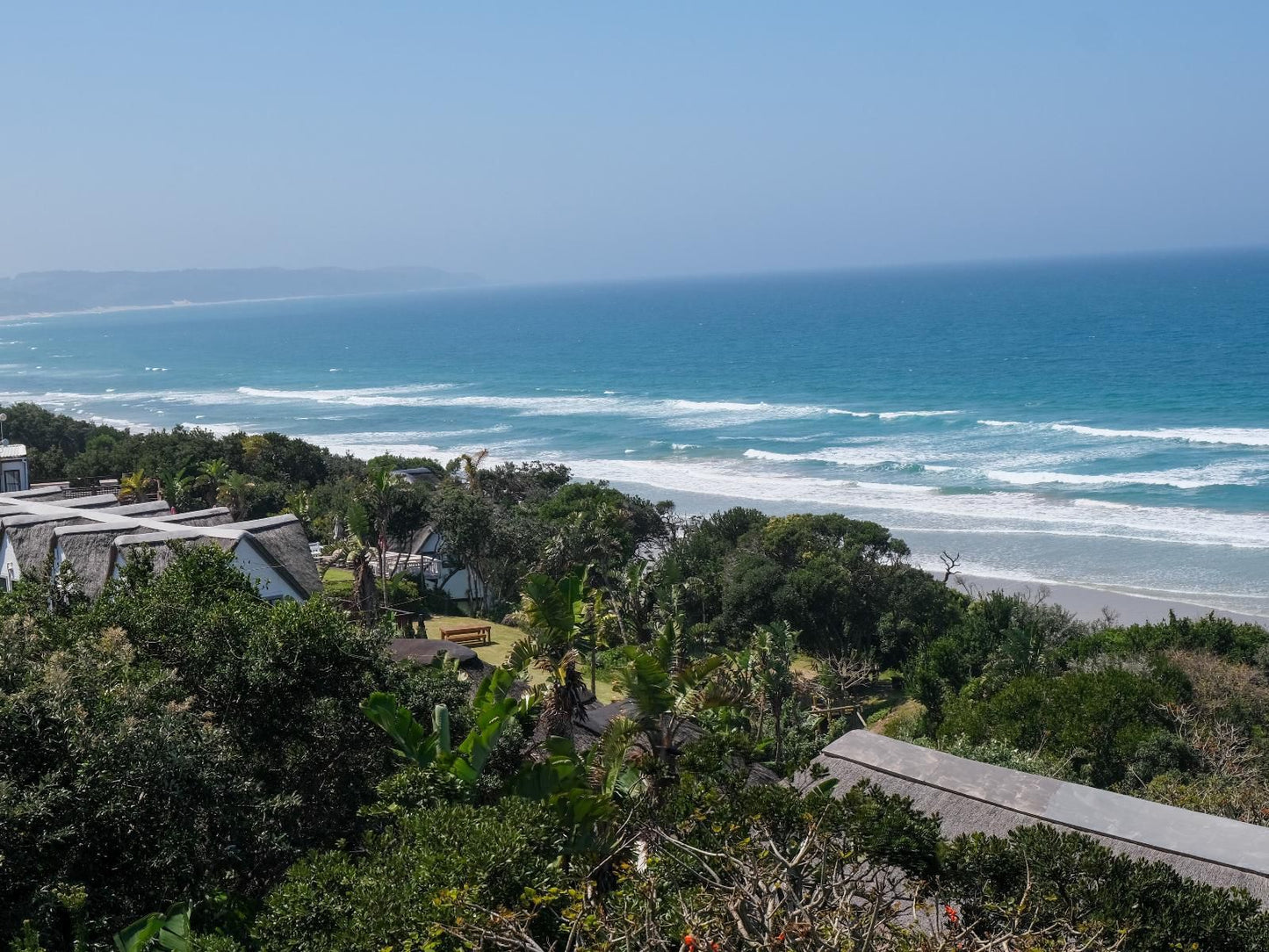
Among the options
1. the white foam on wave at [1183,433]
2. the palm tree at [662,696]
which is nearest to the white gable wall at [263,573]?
the palm tree at [662,696]

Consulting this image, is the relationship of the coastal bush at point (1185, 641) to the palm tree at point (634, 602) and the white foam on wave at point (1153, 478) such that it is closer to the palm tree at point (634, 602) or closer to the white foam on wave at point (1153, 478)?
the palm tree at point (634, 602)

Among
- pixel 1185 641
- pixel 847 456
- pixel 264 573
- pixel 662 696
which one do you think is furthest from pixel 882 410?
pixel 662 696

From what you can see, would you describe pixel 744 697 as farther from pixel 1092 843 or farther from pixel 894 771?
pixel 1092 843

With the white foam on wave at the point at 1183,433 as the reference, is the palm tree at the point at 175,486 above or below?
above

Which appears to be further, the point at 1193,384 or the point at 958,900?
the point at 1193,384

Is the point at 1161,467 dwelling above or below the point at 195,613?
below

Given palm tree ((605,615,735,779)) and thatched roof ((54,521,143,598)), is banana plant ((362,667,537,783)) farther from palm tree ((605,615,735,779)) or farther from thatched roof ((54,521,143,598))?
thatched roof ((54,521,143,598))

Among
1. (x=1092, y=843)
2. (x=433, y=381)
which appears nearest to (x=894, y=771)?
(x=1092, y=843)
